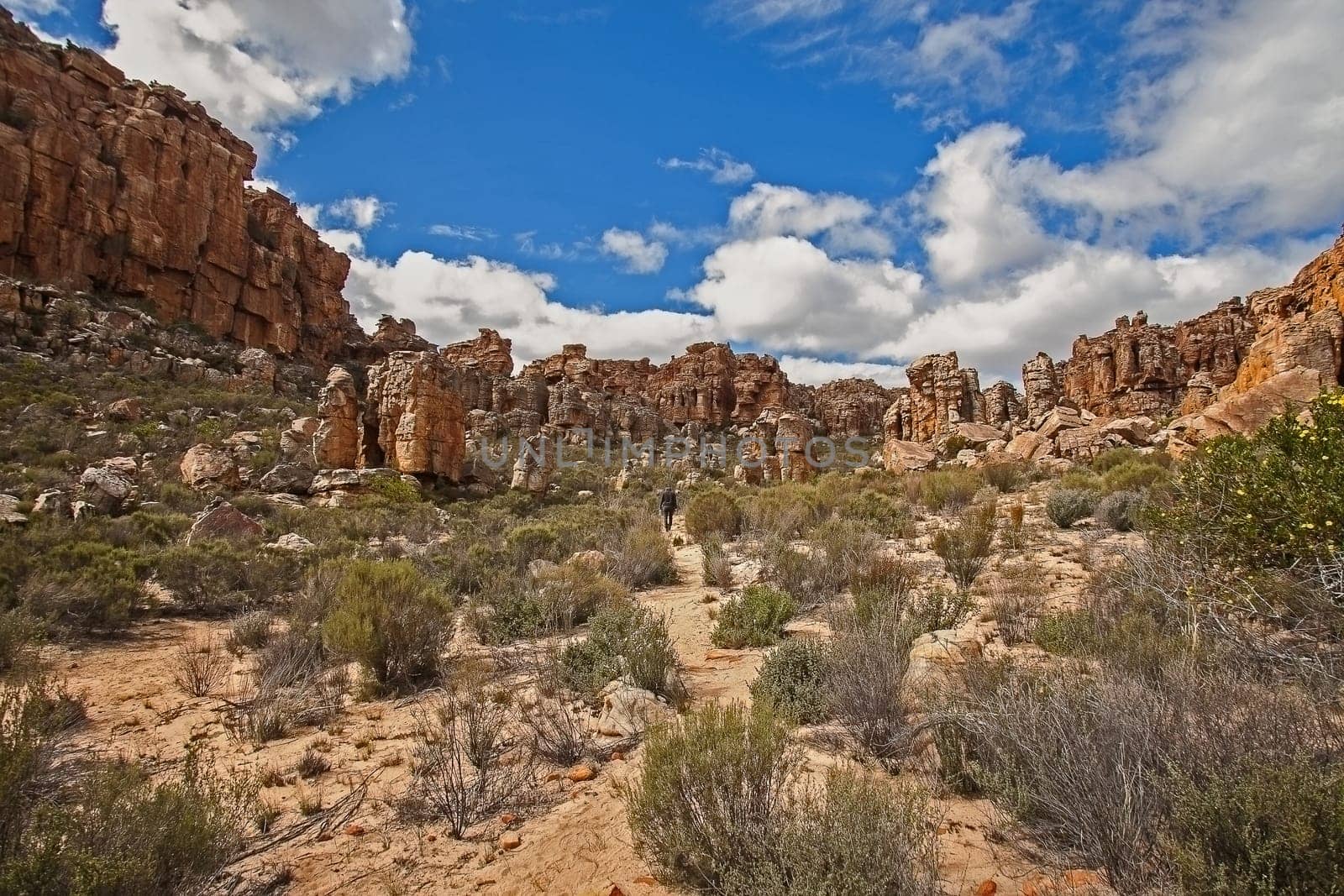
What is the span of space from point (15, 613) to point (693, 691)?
22.1 feet

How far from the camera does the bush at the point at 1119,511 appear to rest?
9.64 meters

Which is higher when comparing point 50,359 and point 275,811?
point 50,359

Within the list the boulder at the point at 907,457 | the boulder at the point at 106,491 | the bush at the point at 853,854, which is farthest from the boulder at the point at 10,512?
the boulder at the point at 907,457

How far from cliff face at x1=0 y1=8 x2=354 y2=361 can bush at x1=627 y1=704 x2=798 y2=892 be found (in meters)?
44.4

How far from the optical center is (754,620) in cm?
647

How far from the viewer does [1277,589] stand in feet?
14.2

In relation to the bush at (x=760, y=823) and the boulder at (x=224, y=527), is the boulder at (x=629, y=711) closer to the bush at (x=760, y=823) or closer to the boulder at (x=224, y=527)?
the bush at (x=760, y=823)

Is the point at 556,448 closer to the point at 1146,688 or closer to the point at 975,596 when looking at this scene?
the point at 975,596

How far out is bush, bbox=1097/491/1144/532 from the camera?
9641mm

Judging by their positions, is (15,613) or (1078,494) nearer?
(15,613)

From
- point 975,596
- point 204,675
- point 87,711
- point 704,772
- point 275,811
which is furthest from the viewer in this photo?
point 975,596

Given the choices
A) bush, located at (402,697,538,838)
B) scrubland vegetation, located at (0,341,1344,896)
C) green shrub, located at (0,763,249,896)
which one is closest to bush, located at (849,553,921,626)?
scrubland vegetation, located at (0,341,1344,896)

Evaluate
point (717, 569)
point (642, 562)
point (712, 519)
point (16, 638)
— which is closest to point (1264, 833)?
point (717, 569)

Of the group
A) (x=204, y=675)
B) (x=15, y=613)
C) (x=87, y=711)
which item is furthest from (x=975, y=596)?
(x=15, y=613)
